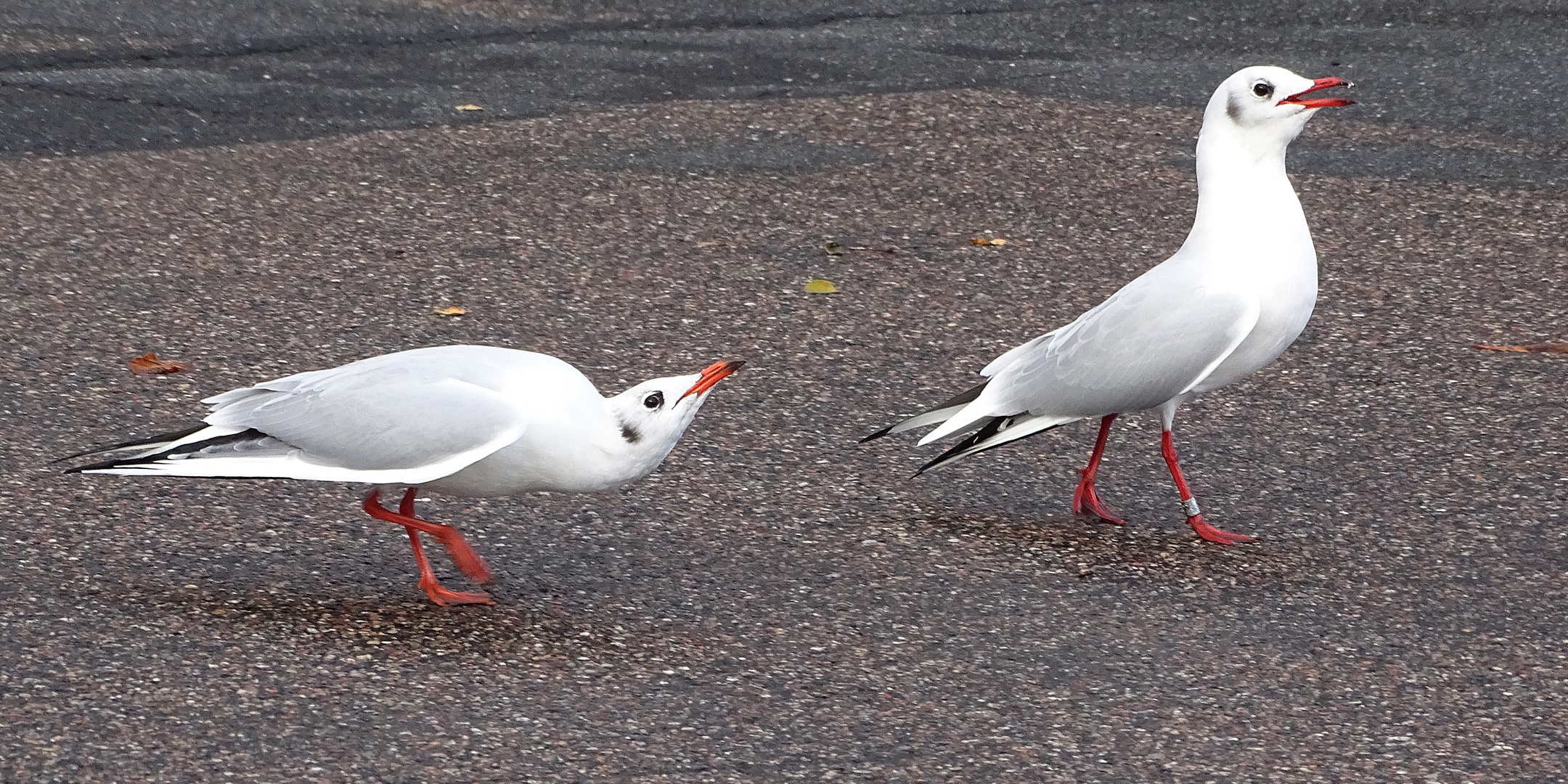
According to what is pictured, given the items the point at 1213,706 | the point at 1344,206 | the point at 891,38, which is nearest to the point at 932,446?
the point at 1213,706

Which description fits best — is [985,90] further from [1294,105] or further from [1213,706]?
[1213,706]

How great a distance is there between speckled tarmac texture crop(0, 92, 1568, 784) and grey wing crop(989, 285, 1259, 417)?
0.36 m

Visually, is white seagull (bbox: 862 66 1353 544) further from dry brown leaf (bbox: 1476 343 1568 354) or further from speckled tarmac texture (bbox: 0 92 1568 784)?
dry brown leaf (bbox: 1476 343 1568 354)

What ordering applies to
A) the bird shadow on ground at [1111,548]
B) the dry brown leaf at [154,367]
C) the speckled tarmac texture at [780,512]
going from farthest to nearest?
the dry brown leaf at [154,367] < the bird shadow on ground at [1111,548] < the speckled tarmac texture at [780,512]

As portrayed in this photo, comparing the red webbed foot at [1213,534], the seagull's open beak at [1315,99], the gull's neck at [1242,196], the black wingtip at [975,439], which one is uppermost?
the seagull's open beak at [1315,99]

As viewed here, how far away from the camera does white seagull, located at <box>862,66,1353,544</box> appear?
4703 millimetres

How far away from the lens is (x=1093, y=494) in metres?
4.91

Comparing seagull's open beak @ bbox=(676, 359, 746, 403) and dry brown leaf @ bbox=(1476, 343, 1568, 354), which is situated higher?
seagull's open beak @ bbox=(676, 359, 746, 403)

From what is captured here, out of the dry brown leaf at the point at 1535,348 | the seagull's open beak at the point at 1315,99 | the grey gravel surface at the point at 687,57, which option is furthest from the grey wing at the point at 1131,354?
the grey gravel surface at the point at 687,57

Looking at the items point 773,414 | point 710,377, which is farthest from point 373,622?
point 773,414

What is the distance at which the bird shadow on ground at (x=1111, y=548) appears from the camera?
460cm

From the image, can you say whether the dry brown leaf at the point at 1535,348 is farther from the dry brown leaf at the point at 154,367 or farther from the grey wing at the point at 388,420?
the dry brown leaf at the point at 154,367

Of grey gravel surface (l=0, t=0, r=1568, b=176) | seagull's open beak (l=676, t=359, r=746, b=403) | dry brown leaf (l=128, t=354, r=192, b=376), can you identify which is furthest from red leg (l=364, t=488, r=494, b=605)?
grey gravel surface (l=0, t=0, r=1568, b=176)

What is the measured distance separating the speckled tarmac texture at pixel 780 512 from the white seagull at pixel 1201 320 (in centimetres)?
26
